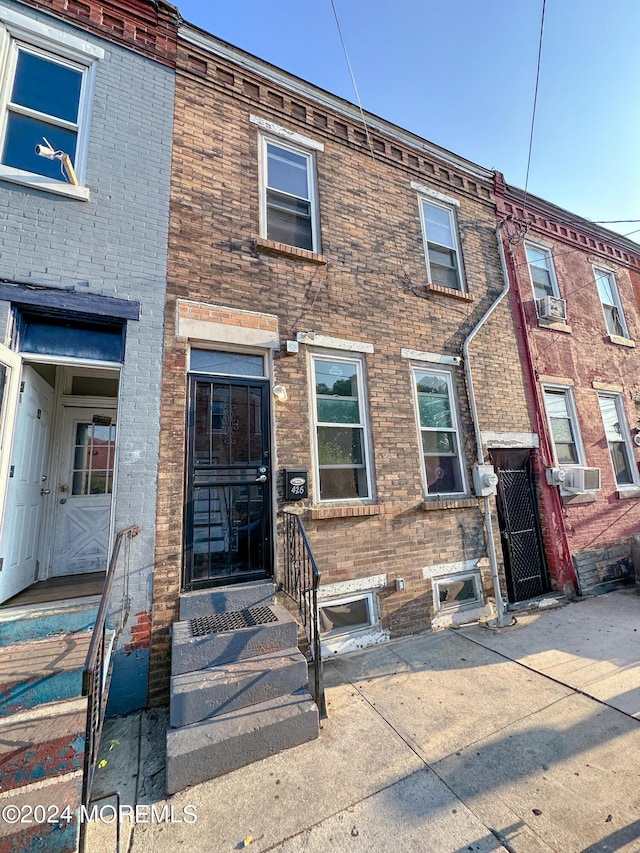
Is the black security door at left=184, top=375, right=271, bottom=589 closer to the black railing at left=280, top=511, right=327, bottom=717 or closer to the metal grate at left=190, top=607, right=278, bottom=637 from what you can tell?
the black railing at left=280, top=511, right=327, bottom=717

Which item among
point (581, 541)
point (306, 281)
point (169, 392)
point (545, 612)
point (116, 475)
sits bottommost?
point (545, 612)

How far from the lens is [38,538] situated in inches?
170

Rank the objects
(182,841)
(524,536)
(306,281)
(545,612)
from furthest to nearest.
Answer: (524,536)
(545,612)
(306,281)
(182,841)

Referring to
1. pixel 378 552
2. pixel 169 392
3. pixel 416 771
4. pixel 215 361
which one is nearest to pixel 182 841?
pixel 416 771

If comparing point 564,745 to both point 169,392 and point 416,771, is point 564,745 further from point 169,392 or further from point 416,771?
point 169,392

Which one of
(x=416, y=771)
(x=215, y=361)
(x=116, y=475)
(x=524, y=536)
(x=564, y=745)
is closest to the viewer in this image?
(x=416, y=771)

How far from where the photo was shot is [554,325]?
7.04 metres

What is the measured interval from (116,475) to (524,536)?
19.3 ft

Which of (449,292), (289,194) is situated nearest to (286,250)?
(289,194)

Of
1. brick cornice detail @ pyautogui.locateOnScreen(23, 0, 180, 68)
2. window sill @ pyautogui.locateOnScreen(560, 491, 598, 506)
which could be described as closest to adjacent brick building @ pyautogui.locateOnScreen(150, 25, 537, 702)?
brick cornice detail @ pyautogui.locateOnScreen(23, 0, 180, 68)

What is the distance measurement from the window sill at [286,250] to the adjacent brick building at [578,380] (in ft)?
13.3

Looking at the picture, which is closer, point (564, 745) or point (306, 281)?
point (564, 745)

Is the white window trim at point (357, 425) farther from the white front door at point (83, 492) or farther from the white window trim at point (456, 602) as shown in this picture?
the white front door at point (83, 492)

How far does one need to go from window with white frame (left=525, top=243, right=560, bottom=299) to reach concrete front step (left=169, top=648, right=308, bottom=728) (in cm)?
768
